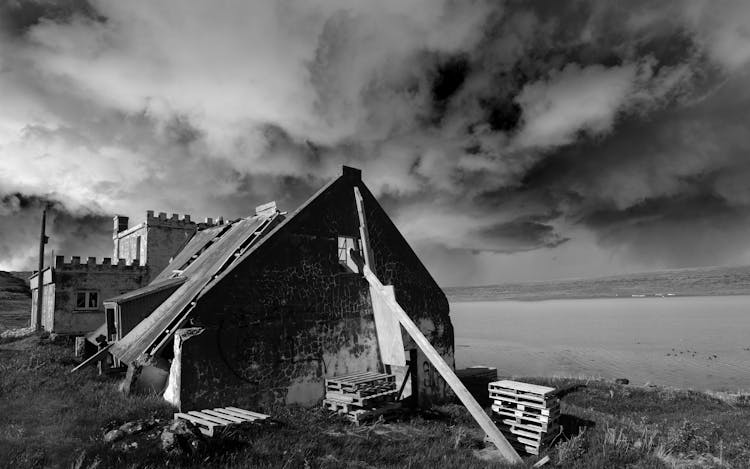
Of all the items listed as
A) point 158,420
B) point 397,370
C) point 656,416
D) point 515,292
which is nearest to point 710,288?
point 515,292

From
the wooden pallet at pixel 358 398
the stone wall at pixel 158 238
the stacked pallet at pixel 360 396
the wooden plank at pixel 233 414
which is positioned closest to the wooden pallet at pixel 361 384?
the stacked pallet at pixel 360 396

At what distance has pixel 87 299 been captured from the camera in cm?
2859

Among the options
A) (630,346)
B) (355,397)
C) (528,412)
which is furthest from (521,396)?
(630,346)

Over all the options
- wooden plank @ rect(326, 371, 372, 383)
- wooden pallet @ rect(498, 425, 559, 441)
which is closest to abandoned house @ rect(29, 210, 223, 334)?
wooden plank @ rect(326, 371, 372, 383)

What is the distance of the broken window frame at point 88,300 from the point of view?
92.8 ft

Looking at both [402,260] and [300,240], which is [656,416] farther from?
[300,240]

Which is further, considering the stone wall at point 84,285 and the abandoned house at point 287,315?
the stone wall at point 84,285

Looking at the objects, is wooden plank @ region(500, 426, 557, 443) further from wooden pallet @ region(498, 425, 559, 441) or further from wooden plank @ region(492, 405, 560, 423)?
wooden plank @ region(492, 405, 560, 423)

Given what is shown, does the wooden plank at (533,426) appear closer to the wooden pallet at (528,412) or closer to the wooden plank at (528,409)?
the wooden pallet at (528,412)

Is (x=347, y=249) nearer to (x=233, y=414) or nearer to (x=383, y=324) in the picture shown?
(x=383, y=324)

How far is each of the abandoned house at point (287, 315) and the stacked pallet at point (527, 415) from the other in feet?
11.4

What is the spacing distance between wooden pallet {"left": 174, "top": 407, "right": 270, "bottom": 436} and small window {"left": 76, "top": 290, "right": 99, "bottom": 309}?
22.4 m

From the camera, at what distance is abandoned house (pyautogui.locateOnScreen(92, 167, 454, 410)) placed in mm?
11523

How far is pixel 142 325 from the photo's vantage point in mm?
15070
